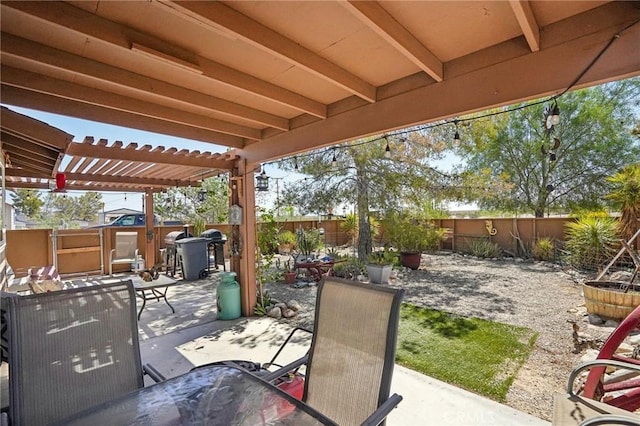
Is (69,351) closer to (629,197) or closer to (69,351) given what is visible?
(69,351)

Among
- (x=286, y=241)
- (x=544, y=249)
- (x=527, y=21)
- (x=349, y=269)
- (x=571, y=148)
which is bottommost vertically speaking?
(x=349, y=269)

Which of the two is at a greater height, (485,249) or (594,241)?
(594,241)

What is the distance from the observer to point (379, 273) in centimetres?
639

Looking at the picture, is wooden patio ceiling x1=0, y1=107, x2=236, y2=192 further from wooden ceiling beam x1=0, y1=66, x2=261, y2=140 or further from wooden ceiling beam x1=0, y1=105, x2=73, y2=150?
wooden ceiling beam x1=0, y1=66, x2=261, y2=140

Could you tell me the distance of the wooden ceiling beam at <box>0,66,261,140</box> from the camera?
2.26 meters

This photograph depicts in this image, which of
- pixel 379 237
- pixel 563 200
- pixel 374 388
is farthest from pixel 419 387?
pixel 563 200

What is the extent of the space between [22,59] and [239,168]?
2.84m

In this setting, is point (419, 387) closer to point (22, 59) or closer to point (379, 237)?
point (22, 59)

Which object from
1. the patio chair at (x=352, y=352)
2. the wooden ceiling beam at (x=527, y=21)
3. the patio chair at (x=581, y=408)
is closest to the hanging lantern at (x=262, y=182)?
the patio chair at (x=352, y=352)

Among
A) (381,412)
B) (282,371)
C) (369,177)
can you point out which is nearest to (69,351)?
(282,371)

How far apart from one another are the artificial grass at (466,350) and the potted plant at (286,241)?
512 cm

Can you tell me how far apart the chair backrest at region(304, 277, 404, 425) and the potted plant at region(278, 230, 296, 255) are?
22.0 feet

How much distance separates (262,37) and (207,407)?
203 cm

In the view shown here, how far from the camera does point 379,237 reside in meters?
10.4
